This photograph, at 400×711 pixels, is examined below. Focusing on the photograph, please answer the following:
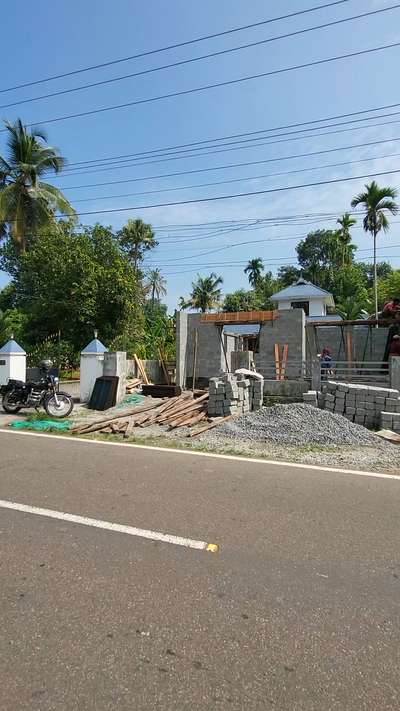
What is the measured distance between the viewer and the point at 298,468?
20.7ft

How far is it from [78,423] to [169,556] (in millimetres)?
7217

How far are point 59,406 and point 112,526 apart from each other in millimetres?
7419

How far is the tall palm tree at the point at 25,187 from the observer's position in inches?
954

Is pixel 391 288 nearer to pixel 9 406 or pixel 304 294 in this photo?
pixel 304 294

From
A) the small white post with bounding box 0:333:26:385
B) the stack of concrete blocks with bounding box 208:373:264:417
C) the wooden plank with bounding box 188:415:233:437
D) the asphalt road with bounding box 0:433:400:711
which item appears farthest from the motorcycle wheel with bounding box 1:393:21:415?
the asphalt road with bounding box 0:433:400:711

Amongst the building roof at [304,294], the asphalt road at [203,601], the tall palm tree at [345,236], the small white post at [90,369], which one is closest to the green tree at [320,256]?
the tall palm tree at [345,236]

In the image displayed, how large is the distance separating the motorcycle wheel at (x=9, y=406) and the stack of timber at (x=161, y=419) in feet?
7.66

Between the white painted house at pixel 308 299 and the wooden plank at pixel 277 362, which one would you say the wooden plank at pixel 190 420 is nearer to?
the wooden plank at pixel 277 362

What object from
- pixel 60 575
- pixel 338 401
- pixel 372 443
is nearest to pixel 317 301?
pixel 338 401

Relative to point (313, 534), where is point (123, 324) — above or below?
above

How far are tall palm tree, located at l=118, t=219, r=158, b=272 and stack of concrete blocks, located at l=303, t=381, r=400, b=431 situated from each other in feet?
107

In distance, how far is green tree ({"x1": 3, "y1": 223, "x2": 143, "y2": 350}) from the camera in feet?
66.9

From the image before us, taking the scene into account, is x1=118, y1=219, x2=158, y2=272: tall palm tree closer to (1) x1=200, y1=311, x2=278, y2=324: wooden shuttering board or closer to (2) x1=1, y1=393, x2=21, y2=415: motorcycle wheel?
(1) x1=200, y1=311, x2=278, y2=324: wooden shuttering board

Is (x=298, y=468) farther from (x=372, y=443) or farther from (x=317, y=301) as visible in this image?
(x=317, y=301)
